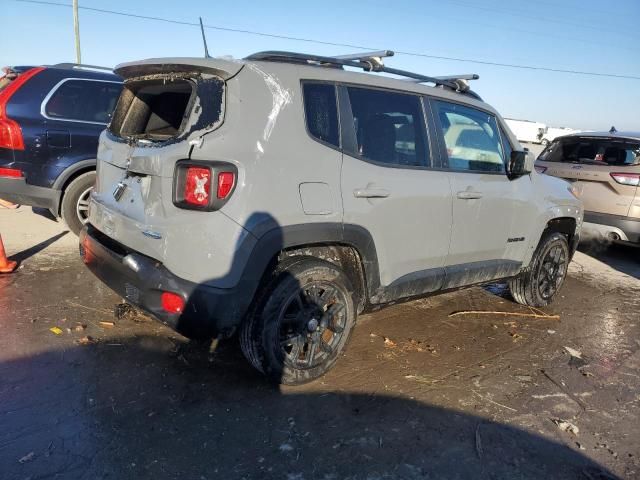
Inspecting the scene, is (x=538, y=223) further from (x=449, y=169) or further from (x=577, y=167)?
(x=577, y=167)

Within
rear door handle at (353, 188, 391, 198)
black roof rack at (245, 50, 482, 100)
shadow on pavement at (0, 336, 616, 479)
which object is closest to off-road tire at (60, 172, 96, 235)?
shadow on pavement at (0, 336, 616, 479)

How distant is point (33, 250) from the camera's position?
19.4ft

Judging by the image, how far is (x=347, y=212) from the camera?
10.5ft

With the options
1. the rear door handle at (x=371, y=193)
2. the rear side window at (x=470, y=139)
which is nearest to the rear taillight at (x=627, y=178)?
the rear side window at (x=470, y=139)

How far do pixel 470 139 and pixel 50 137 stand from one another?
4.32m

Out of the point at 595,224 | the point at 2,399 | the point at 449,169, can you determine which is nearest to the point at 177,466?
the point at 2,399

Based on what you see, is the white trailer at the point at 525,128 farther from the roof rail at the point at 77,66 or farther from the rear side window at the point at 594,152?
the roof rail at the point at 77,66

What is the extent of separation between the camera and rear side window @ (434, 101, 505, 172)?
157 inches

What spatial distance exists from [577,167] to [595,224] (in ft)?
2.79

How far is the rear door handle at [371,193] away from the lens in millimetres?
3250

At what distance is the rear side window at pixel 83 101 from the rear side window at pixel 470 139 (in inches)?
142

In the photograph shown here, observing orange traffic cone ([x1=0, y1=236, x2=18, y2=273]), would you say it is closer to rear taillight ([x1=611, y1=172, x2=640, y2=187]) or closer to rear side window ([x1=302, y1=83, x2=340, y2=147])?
Result: rear side window ([x1=302, y1=83, x2=340, y2=147])

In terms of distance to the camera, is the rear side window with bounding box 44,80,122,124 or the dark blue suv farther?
the rear side window with bounding box 44,80,122,124

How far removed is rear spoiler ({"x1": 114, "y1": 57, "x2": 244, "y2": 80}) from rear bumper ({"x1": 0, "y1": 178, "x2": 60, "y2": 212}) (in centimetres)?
275
